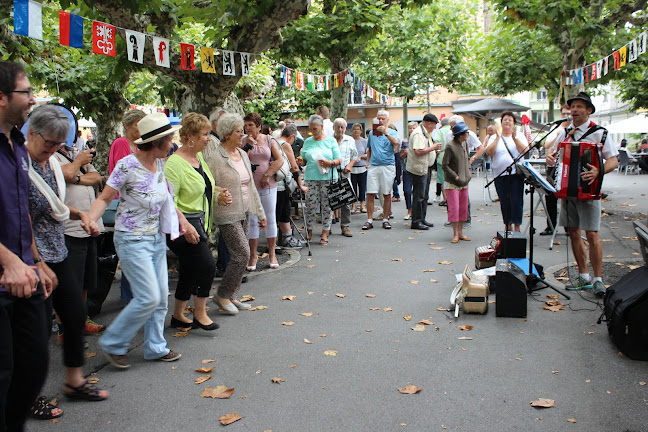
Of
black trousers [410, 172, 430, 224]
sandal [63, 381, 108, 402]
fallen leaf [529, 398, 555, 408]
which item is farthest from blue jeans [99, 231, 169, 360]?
black trousers [410, 172, 430, 224]

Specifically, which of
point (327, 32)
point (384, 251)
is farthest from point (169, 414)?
point (327, 32)

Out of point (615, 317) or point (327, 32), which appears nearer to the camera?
point (615, 317)

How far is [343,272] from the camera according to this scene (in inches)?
325

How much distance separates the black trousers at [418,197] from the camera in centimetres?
1148

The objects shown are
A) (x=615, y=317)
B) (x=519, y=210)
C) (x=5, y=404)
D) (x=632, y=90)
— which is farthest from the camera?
(x=632, y=90)

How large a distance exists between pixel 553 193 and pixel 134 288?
4.41 meters

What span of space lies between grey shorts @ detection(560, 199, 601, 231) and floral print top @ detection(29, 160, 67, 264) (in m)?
5.20

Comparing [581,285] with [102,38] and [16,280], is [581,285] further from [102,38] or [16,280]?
[102,38]

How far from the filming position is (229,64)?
8.64 m

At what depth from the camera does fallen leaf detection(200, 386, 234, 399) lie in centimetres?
429

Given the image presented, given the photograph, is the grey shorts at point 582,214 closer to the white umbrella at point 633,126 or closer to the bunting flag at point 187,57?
the bunting flag at point 187,57

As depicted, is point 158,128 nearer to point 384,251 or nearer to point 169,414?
point 169,414

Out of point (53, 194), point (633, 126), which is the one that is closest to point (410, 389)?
point (53, 194)

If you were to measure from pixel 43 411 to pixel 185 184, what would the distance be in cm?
221
